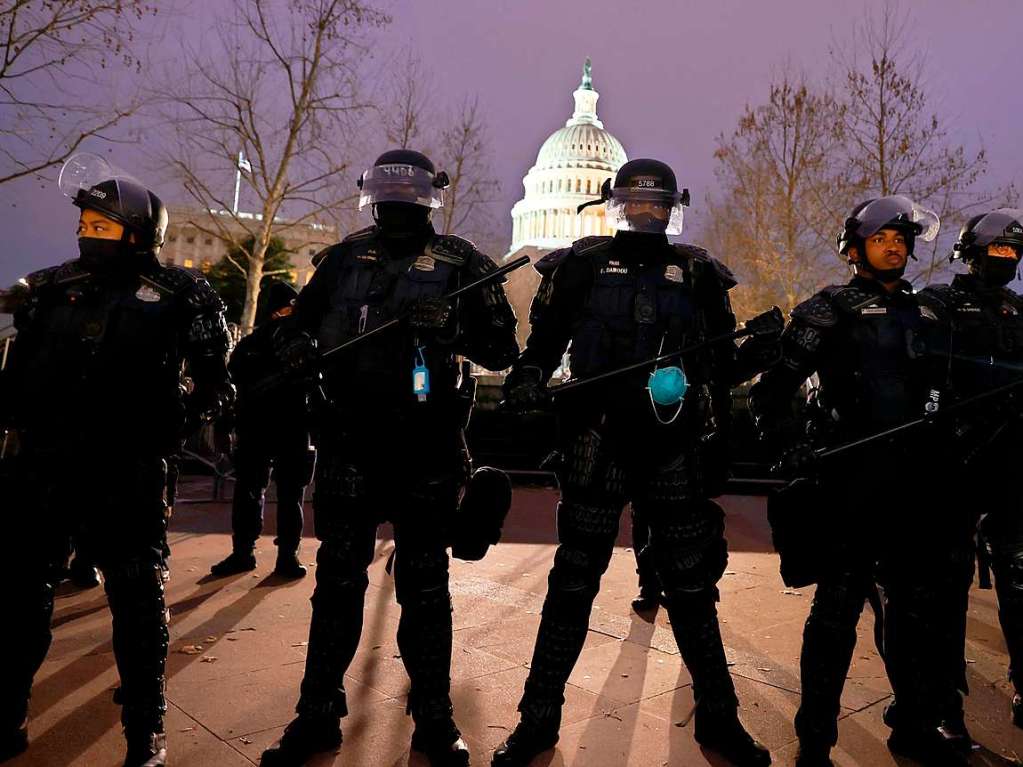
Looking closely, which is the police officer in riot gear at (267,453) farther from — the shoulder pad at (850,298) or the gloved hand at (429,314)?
the shoulder pad at (850,298)

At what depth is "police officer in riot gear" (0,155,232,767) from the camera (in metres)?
3.25

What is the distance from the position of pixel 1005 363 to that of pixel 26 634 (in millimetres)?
4619

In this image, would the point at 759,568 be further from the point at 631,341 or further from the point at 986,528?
the point at 631,341

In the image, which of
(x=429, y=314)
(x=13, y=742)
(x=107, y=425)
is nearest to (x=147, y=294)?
(x=107, y=425)

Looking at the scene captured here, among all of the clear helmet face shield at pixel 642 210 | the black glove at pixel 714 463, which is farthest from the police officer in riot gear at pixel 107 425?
the black glove at pixel 714 463

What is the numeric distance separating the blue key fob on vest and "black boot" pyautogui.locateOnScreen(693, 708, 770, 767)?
5.86 ft

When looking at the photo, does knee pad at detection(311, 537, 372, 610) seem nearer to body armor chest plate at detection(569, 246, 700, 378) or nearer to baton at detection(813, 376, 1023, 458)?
body armor chest plate at detection(569, 246, 700, 378)

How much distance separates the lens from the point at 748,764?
337cm

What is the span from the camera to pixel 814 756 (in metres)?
3.37

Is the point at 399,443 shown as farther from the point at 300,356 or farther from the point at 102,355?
the point at 102,355

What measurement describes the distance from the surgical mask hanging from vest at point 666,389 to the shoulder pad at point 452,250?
37.8 inches

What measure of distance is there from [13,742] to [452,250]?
8.84ft

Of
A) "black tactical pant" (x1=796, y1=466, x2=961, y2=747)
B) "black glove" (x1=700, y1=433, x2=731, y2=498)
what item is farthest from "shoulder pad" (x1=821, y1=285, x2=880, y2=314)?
"black glove" (x1=700, y1=433, x2=731, y2=498)

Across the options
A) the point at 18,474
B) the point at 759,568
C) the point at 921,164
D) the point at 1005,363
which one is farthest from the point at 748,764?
the point at 921,164
